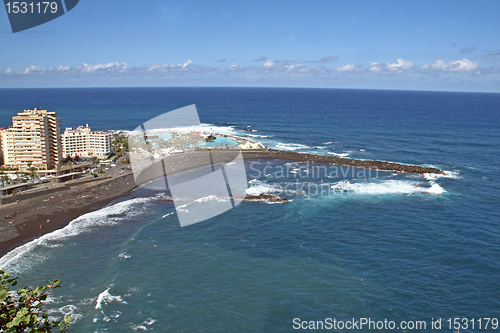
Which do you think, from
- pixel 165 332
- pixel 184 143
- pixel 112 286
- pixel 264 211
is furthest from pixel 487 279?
pixel 184 143

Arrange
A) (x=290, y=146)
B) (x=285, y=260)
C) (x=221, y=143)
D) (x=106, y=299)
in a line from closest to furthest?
1. (x=106, y=299)
2. (x=285, y=260)
3. (x=290, y=146)
4. (x=221, y=143)

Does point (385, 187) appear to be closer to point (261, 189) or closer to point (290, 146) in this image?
point (261, 189)

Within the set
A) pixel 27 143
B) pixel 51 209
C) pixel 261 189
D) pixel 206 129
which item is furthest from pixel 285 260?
pixel 206 129

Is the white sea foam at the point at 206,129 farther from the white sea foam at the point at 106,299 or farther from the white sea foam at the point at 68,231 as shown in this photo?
the white sea foam at the point at 106,299

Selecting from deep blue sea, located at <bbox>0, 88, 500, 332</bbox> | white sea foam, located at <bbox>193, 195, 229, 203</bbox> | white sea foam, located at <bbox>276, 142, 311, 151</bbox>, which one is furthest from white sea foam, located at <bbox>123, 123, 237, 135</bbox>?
white sea foam, located at <bbox>193, 195, 229, 203</bbox>

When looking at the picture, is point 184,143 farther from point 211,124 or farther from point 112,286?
point 112,286

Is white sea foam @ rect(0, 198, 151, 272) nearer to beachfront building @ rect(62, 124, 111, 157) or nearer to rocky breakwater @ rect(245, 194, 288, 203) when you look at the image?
rocky breakwater @ rect(245, 194, 288, 203)

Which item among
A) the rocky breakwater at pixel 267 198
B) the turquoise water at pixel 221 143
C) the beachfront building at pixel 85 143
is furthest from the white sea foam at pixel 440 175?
the beachfront building at pixel 85 143

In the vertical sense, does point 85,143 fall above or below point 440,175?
above
